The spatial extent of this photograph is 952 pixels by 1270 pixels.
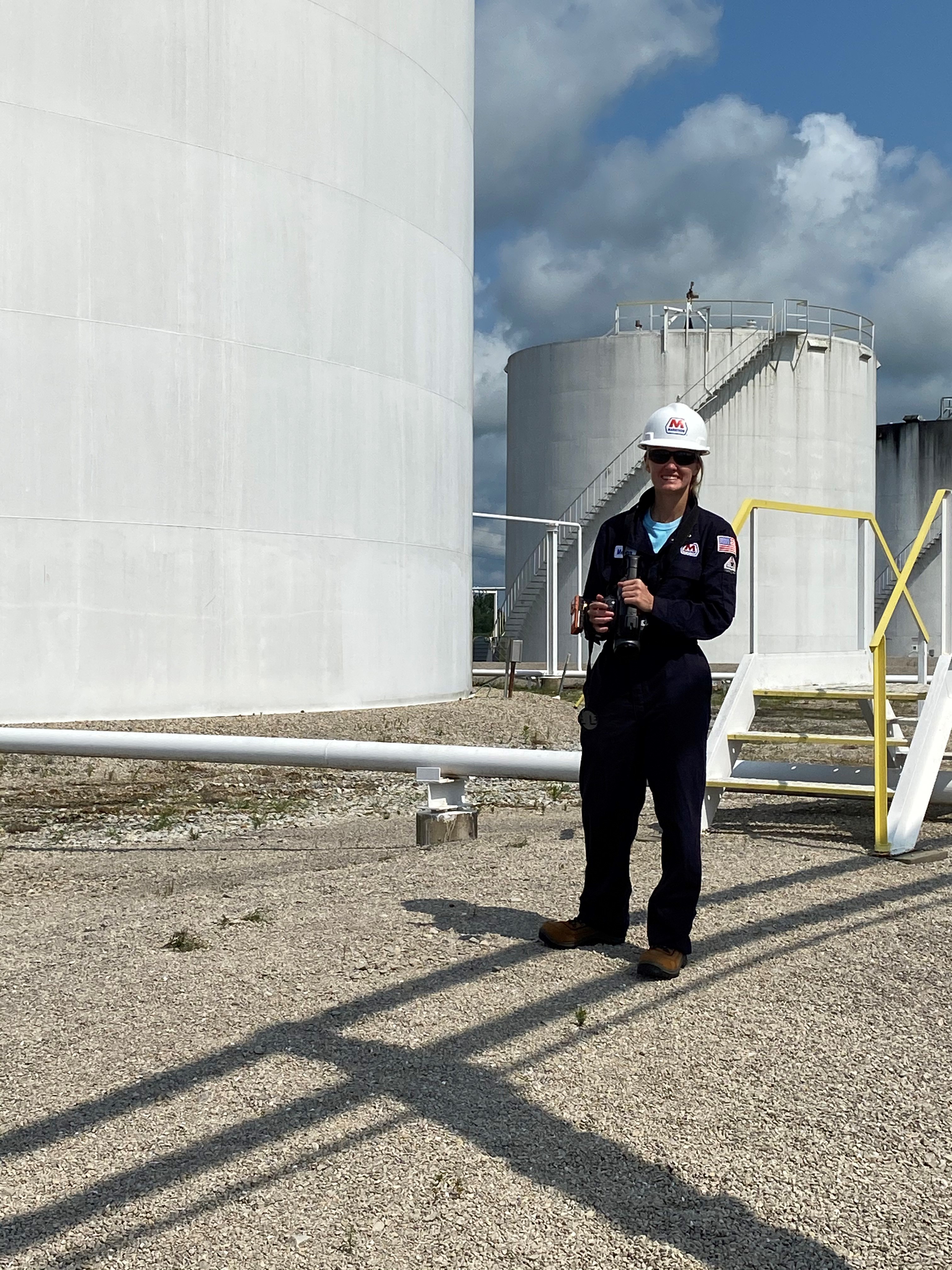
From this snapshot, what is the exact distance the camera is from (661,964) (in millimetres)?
4711

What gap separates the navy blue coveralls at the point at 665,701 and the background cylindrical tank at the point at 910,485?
3490 centimetres

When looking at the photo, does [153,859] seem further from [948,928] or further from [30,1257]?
[30,1257]

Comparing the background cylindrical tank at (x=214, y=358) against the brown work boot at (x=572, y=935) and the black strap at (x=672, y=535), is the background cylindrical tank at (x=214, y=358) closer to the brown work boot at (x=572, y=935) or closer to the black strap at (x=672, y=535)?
the brown work boot at (x=572, y=935)

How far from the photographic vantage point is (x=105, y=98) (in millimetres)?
15703

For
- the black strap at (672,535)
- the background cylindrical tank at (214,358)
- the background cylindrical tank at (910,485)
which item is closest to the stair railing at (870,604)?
the black strap at (672,535)

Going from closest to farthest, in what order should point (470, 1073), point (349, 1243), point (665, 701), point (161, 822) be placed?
point (349, 1243) → point (470, 1073) → point (665, 701) → point (161, 822)

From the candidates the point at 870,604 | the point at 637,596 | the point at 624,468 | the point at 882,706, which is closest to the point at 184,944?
the point at 637,596

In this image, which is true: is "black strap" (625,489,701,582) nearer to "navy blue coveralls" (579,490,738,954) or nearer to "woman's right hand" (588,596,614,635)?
"navy blue coveralls" (579,490,738,954)

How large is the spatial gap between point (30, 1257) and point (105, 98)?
15.3 m

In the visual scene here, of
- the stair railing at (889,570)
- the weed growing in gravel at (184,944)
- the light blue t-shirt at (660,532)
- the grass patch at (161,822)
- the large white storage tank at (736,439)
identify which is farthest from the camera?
the stair railing at (889,570)

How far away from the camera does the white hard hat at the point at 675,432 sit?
4.74 m

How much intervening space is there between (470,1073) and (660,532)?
203cm

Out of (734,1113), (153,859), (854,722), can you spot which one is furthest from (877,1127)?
(854,722)

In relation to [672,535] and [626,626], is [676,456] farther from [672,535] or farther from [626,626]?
[626,626]
